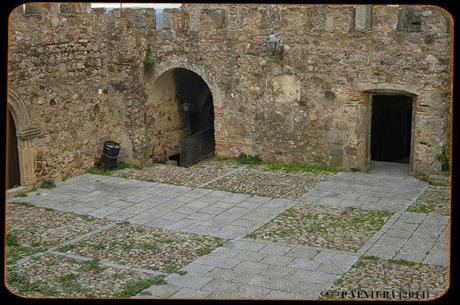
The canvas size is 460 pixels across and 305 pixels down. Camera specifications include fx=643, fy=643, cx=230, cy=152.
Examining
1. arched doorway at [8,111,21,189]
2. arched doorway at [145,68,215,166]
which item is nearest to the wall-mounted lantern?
arched doorway at [145,68,215,166]

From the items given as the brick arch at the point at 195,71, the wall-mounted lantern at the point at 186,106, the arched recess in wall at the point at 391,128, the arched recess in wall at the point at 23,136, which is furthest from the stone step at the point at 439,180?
the arched recess in wall at the point at 23,136

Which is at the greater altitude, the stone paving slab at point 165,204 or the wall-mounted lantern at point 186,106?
the wall-mounted lantern at point 186,106

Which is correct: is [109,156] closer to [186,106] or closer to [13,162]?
[13,162]

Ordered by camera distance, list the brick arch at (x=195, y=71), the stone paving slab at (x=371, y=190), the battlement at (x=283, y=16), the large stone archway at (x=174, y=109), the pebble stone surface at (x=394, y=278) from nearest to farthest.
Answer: the pebble stone surface at (x=394, y=278) → the stone paving slab at (x=371, y=190) → the battlement at (x=283, y=16) → the brick arch at (x=195, y=71) → the large stone archway at (x=174, y=109)

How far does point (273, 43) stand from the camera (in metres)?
13.5

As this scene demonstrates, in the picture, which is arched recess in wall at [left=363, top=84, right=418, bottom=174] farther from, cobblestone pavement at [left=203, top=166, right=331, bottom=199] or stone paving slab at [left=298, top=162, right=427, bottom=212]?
cobblestone pavement at [left=203, top=166, right=331, bottom=199]

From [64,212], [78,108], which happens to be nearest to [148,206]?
[64,212]

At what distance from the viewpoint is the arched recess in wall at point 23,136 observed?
1178 centimetres

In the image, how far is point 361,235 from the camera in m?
9.88

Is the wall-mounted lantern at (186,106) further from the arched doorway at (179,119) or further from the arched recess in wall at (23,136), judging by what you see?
the arched recess in wall at (23,136)

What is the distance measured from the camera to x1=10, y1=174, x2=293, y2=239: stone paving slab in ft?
34.3

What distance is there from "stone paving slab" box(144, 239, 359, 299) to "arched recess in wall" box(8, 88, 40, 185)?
473cm

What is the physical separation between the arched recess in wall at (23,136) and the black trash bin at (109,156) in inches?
75.1

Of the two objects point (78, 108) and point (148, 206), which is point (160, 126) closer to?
point (78, 108)
